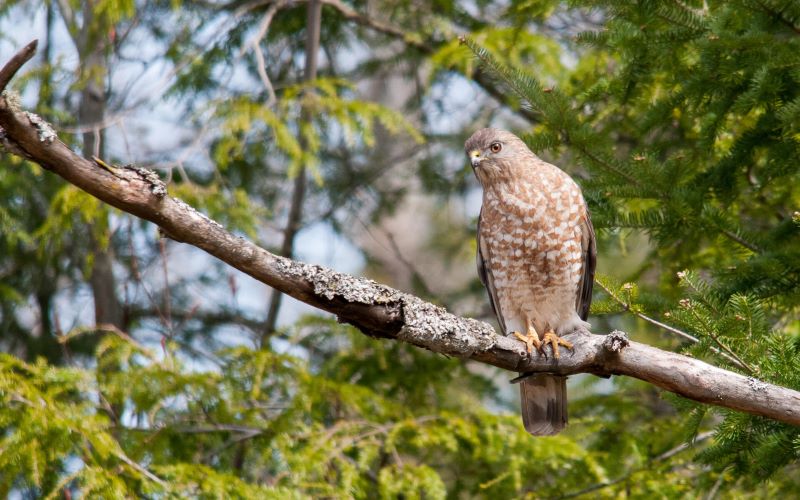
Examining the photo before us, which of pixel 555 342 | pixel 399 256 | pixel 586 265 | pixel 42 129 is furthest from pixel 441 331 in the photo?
pixel 399 256

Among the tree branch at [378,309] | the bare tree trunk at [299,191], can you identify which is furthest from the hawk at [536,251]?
the bare tree trunk at [299,191]

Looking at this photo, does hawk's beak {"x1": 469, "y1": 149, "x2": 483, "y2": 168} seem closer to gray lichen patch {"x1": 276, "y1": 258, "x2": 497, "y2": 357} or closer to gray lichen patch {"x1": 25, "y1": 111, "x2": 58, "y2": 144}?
gray lichen patch {"x1": 276, "y1": 258, "x2": 497, "y2": 357}

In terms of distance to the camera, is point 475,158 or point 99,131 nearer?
point 475,158

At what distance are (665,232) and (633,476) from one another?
1.73 meters

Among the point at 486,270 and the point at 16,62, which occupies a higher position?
the point at 486,270

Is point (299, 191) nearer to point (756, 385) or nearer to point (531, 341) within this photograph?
point (531, 341)

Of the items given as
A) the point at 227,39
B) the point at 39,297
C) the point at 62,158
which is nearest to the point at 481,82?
the point at 227,39

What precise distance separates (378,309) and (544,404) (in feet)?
6.63

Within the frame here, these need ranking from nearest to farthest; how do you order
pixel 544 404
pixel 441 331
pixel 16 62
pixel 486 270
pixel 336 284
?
1. pixel 16 62
2. pixel 336 284
3. pixel 441 331
4. pixel 544 404
5. pixel 486 270

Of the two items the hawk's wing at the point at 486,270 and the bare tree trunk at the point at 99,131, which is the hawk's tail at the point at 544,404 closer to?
the hawk's wing at the point at 486,270

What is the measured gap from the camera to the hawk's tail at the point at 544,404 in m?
4.97

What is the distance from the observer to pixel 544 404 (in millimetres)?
4992

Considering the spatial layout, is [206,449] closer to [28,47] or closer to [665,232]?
[665,232]

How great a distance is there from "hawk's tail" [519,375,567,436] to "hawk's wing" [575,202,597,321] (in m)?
0.54
